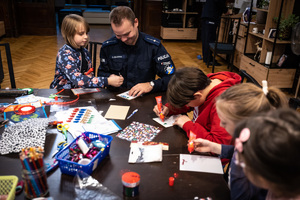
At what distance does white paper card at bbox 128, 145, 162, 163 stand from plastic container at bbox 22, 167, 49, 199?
0.36 m

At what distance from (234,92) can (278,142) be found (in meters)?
0.39

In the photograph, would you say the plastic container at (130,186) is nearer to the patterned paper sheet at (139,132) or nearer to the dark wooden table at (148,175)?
the dark wooden table at (148,175)

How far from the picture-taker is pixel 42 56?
5383mm

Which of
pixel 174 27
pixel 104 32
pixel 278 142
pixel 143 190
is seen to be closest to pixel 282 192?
pixel 278 142

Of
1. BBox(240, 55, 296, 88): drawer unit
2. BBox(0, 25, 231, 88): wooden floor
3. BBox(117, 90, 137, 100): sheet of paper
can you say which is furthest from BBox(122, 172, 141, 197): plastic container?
BBox(240, 55, 296, 88): drawer unit

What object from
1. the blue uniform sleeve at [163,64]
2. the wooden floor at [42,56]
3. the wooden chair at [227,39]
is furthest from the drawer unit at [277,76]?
the blue uniform sleeve at [163,64]

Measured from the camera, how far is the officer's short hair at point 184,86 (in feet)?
4.34

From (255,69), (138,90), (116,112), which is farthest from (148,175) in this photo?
(255,69)

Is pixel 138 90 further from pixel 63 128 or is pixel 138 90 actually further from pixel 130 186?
pixel 130 186

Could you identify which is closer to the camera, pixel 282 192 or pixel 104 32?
pixel 282 192

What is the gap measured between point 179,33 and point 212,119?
19.8 ft

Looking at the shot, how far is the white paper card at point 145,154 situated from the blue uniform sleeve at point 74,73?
84cm

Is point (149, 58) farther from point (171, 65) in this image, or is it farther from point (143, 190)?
point (143, 190)

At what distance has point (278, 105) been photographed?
1.01m
